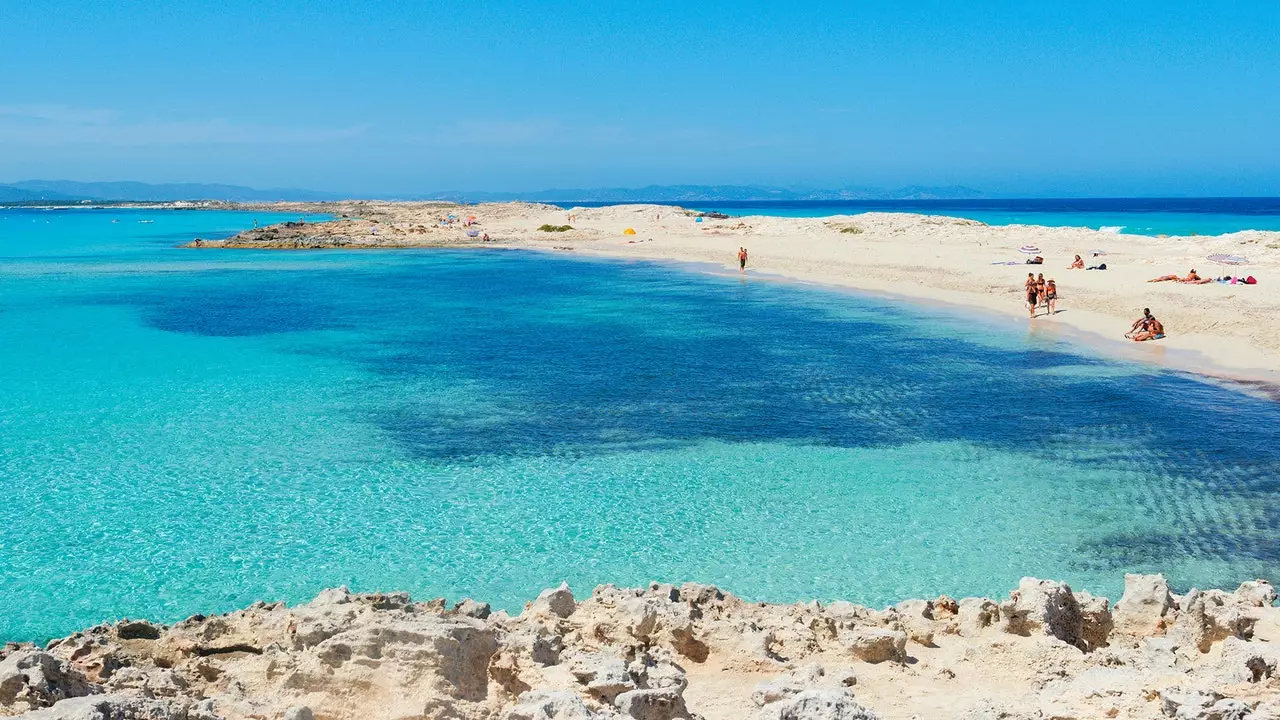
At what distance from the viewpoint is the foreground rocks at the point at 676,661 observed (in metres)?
5.77

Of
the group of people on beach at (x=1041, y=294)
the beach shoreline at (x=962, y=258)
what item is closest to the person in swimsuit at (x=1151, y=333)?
the beach shoreline at (x=962, y=258)

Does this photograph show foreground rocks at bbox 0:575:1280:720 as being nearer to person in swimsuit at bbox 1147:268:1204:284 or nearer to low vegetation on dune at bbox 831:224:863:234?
person in swimsuit at bbox 1147:268:1204:284

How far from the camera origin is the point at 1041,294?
30062mm

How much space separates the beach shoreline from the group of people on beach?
0.38 meters

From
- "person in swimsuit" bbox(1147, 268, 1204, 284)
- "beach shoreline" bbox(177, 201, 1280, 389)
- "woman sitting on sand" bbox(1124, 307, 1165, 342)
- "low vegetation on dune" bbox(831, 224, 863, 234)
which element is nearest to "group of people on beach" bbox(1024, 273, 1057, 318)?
"beach shoreline" bbox(177, 201, 1280, 389)

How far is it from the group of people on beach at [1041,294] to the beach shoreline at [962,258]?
38 centimetres

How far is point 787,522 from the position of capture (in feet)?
39.8

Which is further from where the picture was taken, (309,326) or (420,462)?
(309,326)

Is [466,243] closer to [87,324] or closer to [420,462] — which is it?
[87,324]

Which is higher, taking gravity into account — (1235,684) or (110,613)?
(1235,684)

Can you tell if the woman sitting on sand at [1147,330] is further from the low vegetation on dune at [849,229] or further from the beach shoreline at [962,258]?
the low vegetation on dune at [849,229]

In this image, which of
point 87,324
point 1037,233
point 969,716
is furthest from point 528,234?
point 969,716

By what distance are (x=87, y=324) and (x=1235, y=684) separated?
3264 centimetres

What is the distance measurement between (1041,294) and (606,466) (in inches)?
801
